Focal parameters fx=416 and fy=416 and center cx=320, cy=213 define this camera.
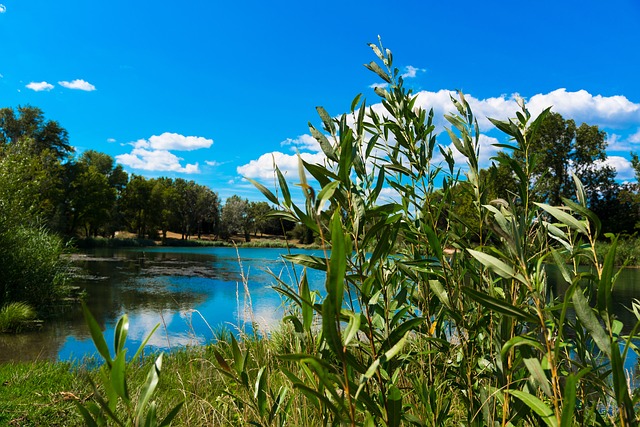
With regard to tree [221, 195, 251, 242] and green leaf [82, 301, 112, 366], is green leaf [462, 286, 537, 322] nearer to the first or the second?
green leaf [82, 301, 112, 366]

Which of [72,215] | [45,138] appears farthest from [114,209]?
[45,138]

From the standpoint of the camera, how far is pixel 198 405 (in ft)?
9.96

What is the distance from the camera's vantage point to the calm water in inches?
284

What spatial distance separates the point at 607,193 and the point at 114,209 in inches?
1886

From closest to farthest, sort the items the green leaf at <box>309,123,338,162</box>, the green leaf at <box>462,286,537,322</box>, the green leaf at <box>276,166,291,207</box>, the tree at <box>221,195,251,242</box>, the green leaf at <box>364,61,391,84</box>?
the green leaf at <box>462,286,537,322</box>
the green leaf at <box>276,166,291,207</box>
the green leaf at <box>309,123,338,162</box>
the green leaf at <box>364,61,391,84</box>
the tree at <box>221,195,251,242</box>

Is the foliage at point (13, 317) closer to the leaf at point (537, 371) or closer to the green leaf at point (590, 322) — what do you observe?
the leaf at point (537, 371)

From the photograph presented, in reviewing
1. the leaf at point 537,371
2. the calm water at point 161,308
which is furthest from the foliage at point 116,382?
the calm water at point 161,308

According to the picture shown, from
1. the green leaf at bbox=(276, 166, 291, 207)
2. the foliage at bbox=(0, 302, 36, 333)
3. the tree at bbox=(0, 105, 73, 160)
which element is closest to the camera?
the green leaf at bbox=(276, 166, 291, 207)

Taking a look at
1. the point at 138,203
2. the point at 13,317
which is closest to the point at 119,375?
the point at 13,317

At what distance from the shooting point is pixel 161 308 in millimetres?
7312

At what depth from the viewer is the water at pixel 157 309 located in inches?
278

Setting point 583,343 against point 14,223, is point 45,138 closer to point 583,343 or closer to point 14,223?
point 14,223

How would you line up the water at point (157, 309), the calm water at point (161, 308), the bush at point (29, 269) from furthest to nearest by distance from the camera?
the bush at point (29, 269) → the calm water at point (161, 308) → the water at point (157, 309)

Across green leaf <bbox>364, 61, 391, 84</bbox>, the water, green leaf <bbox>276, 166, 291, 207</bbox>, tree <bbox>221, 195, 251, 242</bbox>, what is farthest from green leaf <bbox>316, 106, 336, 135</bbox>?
tree <bbox>221, 195, 251, 242</bbox>
